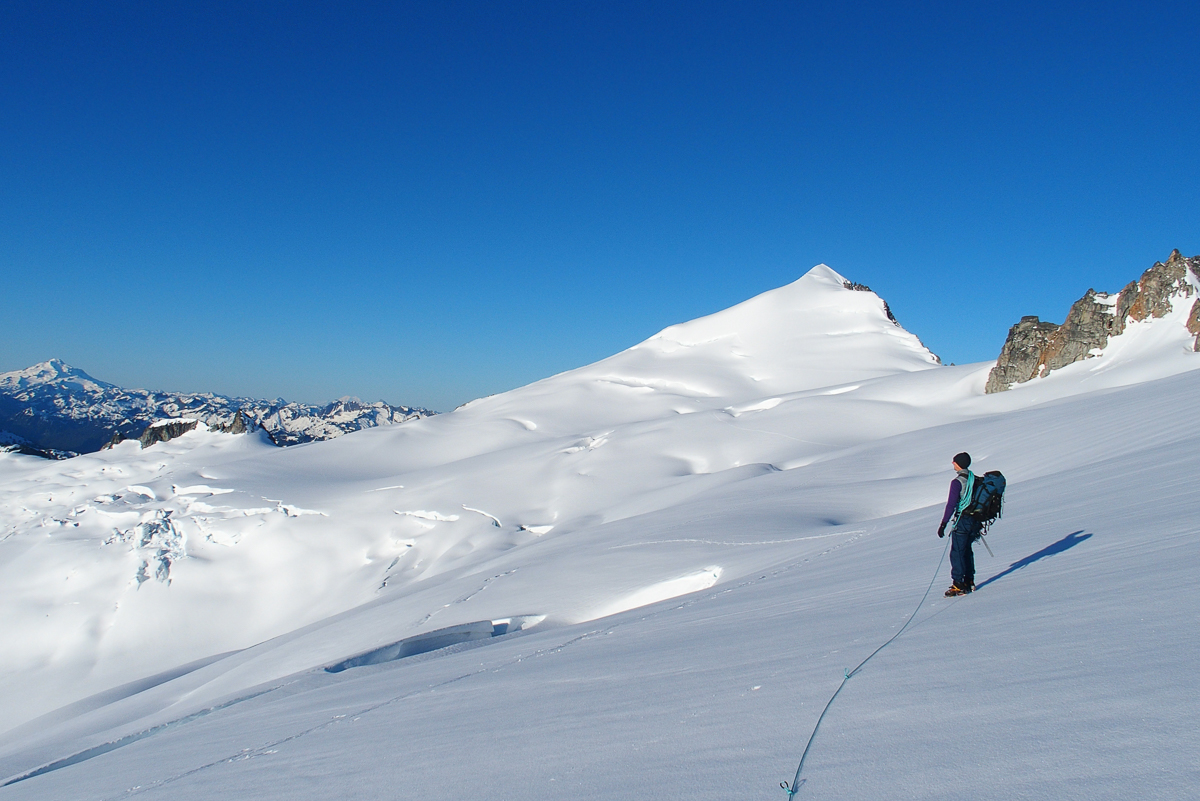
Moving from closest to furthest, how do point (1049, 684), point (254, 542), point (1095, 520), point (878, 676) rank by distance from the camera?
point (1049, 684), point (878, 676), point (1095, 520), point (254, 542)

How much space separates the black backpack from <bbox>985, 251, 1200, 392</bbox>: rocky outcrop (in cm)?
3427

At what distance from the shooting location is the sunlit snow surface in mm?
3115

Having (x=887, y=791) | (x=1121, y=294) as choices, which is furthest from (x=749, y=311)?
(x=887, y=791)

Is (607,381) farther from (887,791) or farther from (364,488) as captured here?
(887,791)

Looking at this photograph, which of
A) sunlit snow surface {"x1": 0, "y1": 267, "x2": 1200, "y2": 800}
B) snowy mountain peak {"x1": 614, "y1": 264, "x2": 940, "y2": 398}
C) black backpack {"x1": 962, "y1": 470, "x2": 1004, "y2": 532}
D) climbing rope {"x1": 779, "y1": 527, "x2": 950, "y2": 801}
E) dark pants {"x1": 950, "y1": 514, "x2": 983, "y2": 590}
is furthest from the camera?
snowy mountain peak {"x1": 614, "y1": 264, "x2": 940, "y2": 398}

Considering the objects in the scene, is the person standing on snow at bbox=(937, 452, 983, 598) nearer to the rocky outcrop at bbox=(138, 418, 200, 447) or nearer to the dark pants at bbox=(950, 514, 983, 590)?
the dark pants at bbox=(950, 514, 983, 590)

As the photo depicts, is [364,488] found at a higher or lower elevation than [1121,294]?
lower

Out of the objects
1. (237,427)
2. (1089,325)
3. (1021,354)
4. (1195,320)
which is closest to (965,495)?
(1195,320)

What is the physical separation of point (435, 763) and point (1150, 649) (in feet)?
13.0

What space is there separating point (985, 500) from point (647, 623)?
12.2ft

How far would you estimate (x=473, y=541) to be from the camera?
2673cm

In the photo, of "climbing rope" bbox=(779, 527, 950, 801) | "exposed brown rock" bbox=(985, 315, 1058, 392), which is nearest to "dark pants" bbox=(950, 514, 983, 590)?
"climbing rope" bbox=(779, 527, 950, 801)

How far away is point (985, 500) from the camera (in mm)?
5816

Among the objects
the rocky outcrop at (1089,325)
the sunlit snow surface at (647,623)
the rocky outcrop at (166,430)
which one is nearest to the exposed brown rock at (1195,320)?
the sunlit snow surface at (647,623)
